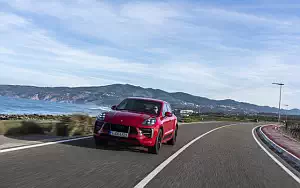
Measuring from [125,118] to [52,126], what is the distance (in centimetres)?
551

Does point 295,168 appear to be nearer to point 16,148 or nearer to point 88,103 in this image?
point 16,148

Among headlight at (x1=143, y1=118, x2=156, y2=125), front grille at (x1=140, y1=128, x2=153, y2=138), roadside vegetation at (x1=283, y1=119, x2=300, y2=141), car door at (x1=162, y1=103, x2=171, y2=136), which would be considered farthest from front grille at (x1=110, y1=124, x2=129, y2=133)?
roadside vegetation at (x1=283, y1=119, x2=300, y2=141)

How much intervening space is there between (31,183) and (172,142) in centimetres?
889

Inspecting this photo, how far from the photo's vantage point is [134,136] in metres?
10.7

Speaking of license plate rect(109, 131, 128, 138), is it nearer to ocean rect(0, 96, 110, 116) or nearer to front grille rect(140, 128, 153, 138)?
front grille rect(140, 128, 153, 138)

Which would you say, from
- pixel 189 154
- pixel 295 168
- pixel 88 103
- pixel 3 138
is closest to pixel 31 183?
pixel 3 138

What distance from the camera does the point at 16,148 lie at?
9.88m

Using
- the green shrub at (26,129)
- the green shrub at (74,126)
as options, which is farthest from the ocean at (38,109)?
the green shrub at (26,129)

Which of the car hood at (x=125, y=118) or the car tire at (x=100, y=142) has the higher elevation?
the car hood at (x=125, y=118)

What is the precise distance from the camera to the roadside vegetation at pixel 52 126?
13266mm

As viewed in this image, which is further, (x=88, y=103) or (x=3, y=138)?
(x=88, y=103)

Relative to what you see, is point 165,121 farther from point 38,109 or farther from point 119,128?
point 38,109

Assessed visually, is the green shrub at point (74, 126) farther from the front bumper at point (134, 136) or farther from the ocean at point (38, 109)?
the ocean at point (38, 109)

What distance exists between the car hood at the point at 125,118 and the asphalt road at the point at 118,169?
0.85m
